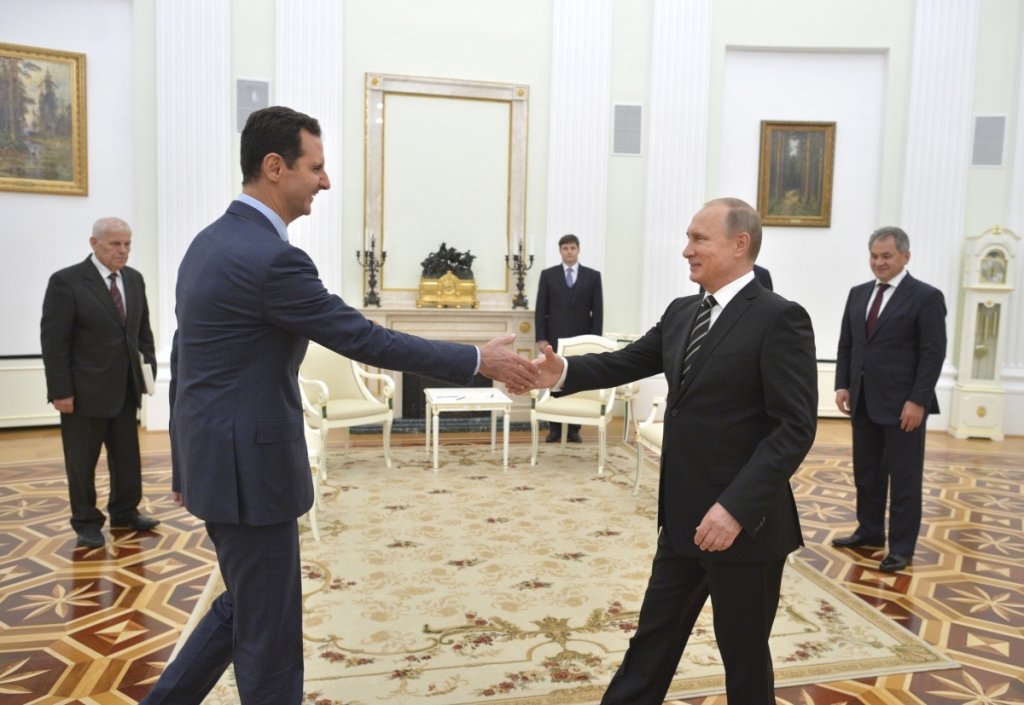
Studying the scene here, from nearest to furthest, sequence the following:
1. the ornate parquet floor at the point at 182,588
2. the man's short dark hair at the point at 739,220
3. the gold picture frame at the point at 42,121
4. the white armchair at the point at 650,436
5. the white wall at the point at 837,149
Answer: the man's short dark hair at the point at 739,220 < the ornate parquet floor at the point at 182,588 < the white armchair at the point at 650,436 < the gold picture frame at the point at 42,121 < the white wall at the point at 837,149

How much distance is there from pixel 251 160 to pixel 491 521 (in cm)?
327

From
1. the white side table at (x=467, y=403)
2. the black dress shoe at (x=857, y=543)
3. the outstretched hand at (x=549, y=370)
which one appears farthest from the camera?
the white side table at (x=467, y=403)

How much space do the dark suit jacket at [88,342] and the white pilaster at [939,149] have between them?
770 centimetres

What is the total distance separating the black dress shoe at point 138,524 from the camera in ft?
14.6

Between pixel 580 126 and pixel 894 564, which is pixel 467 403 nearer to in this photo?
pixel 894 564

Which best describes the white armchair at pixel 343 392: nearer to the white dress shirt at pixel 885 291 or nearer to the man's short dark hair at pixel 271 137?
the white dress shirt at pixel 885 291

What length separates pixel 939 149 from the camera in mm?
8211

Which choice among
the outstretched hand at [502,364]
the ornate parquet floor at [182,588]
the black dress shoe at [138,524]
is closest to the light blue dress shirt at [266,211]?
the outstretched hand at [502,364]

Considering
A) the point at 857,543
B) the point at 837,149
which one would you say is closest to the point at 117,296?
the point at 857,543

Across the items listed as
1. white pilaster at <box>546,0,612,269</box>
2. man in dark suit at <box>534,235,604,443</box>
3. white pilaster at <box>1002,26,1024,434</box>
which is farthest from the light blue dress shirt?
white pilaster at <box>1002,26,1024,434</box>

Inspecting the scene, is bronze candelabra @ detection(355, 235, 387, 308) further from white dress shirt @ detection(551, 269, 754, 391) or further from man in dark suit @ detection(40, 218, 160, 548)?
white dress shirt @ detection(551, 269, 754, 391)

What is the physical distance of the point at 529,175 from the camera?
8.27 m

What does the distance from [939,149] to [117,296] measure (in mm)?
8215

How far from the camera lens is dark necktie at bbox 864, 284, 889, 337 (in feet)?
13.5
